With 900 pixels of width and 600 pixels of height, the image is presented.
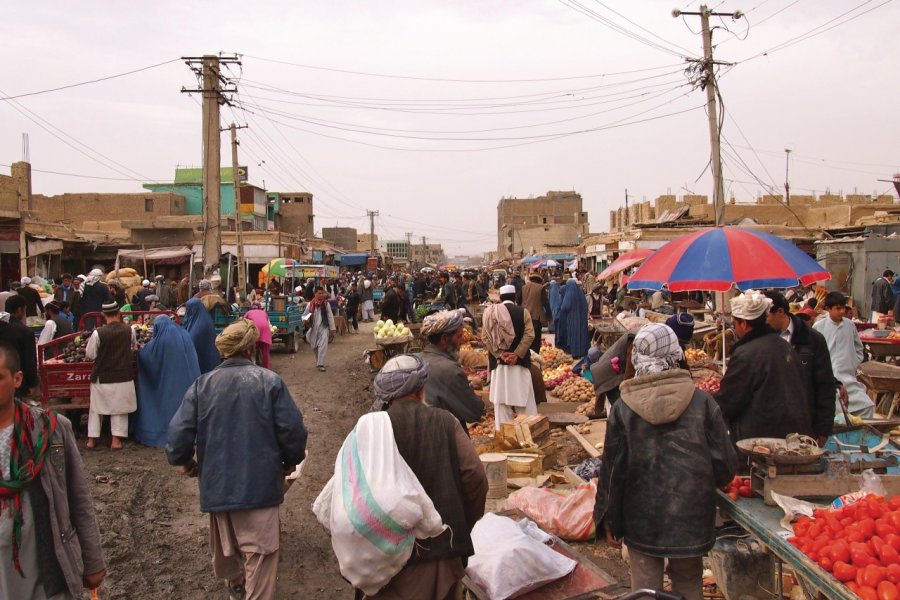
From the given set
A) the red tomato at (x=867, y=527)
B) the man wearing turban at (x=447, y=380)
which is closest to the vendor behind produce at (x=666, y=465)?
the red tomato at (x=867, y=527)

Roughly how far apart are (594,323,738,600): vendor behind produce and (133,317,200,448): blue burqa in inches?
250

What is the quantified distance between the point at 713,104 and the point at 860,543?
13848 mm

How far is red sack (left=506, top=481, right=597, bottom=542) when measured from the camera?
528 cm

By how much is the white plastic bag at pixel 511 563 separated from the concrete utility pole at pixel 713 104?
11768 mm

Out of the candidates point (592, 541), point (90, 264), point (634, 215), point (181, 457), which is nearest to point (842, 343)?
point (592, 541)

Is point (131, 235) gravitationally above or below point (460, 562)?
above

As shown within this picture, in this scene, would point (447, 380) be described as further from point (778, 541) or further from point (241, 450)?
point (778, 541)

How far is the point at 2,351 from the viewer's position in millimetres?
2637

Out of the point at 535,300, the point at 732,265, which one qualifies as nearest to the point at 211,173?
the point at 535,300

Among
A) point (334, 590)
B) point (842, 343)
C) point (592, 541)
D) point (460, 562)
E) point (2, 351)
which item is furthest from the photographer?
point (842, 343)

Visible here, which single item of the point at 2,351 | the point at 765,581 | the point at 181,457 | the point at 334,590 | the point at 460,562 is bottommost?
the point at 334,590

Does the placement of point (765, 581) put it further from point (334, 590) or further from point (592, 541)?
point (334, 590)

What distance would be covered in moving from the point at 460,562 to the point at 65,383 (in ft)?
23.2

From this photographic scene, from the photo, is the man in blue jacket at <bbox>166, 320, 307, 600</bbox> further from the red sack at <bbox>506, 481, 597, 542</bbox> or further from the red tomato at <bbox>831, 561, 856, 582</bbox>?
the red tomato at <bbox>831, 561, 856, 582</bbox>
